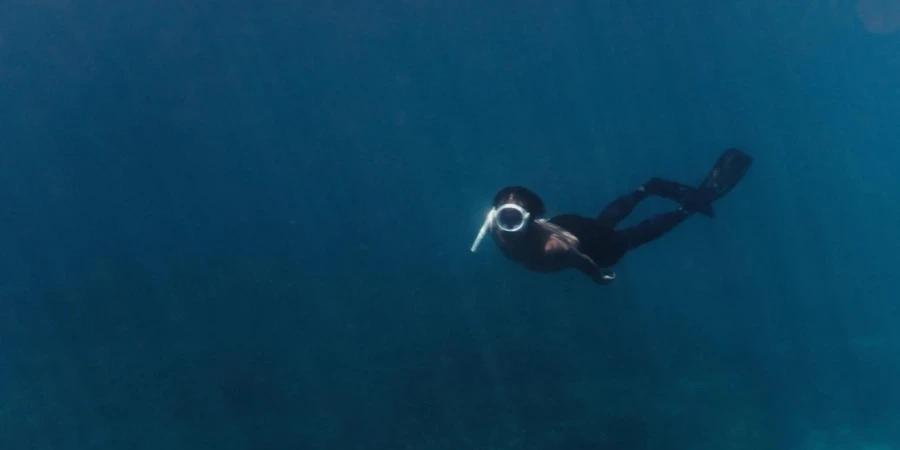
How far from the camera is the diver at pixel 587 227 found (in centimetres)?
451

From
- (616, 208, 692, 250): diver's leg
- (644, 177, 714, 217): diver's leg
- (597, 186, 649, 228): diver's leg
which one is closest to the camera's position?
(616, 208, 692, 250): diver's leg

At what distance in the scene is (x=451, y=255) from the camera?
17.4 m

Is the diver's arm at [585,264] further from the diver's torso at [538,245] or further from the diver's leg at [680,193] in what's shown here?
the diver's leg at [680,193]

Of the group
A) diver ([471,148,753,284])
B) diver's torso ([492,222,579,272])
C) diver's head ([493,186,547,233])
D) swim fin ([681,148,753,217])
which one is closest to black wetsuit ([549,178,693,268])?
diver ([471,148,753,284])

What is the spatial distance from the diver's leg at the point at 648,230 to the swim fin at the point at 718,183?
1.07ft

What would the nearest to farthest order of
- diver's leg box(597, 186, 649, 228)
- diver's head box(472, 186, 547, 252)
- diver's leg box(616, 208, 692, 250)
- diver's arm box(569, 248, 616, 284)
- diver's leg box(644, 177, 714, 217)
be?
1. diver's head box(472, 186, 547, 252)
2. diver's arm box(569, 248, 616, 284)
3. diver's leg box(616, 208, 692, 250)
4. diver's leg box(597, 186, 649, 228)
5. diver's leg box(644, 177, 714, 217)

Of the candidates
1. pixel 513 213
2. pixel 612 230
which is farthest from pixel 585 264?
pixel 612 230

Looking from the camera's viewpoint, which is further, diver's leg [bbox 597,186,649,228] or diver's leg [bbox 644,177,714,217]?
diver's leg [bbox 644,177,714,217]

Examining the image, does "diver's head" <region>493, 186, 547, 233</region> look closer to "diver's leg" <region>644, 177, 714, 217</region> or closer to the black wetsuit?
the black wetsuit

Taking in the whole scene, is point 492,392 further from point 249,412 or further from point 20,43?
point 20,43

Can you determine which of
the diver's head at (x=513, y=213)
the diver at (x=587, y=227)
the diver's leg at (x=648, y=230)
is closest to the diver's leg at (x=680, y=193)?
the diver at (x=587, y=227)

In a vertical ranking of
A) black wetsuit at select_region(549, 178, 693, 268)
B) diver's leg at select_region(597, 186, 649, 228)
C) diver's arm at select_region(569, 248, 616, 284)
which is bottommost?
diver's arm at select_region(569, 248, 616, 284)

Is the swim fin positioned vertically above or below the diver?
above

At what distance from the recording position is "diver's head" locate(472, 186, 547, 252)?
4.34 m
